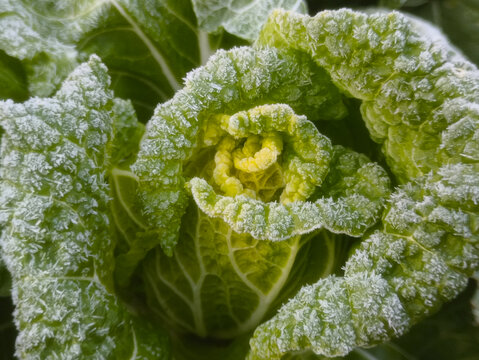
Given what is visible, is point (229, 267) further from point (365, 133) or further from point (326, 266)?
point (365, 133)

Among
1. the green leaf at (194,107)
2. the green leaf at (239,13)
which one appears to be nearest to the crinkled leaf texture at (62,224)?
the green leaf at (194,107)

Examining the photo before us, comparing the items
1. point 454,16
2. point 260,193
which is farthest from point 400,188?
point 454,16

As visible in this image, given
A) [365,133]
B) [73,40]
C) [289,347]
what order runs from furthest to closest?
[73,40]
[365,133]
[289,347]

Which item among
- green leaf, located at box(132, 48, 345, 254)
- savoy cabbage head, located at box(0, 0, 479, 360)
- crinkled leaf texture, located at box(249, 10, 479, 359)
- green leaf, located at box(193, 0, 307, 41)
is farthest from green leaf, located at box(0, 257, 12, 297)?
green leaf, located at box(193, 0, 307, 41)

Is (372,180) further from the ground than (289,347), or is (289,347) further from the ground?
(372,180)

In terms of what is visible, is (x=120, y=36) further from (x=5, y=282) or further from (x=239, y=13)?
(x=5, y=282)

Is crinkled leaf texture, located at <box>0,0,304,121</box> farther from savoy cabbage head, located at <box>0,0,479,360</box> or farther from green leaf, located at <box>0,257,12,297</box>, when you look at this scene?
green leaf, located at <box>0,257,12,297</box>

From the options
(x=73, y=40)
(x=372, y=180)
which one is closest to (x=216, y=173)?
(x=372, y=180)
